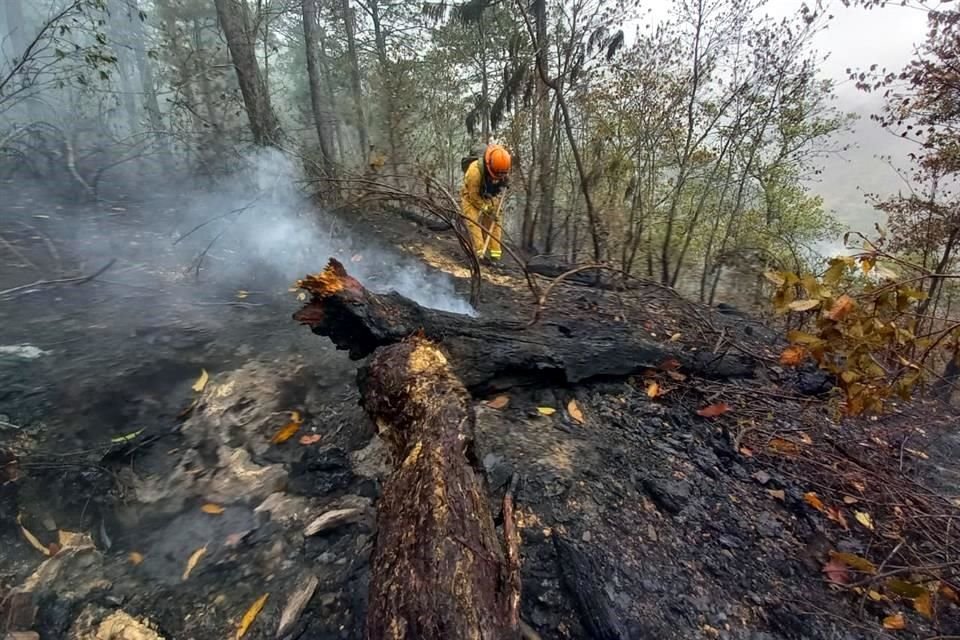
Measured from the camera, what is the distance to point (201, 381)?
3.17 m

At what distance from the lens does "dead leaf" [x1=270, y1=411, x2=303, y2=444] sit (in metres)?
2.78

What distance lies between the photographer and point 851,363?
72.0 inches

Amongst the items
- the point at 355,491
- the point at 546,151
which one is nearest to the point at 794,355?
the point at 355,491

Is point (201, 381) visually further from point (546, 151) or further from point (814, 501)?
point (546, 151)

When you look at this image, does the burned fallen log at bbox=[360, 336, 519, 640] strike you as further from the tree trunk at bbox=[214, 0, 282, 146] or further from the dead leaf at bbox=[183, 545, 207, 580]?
the tree trunk at bbox=[214, 0, 282, 146]

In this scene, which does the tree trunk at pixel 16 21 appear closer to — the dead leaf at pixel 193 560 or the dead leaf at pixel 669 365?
the dead leaf at pixel 193 560

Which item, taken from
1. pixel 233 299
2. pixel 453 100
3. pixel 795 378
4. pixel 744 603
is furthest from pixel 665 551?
pixel 453 100

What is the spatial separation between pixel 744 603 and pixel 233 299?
4.86 m

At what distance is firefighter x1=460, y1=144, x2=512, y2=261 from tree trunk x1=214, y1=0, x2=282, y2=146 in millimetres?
3218

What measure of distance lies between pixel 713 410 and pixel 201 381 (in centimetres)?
376

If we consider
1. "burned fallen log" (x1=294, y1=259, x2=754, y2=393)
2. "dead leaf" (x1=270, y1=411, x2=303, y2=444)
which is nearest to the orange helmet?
"burned fallen log" (x1=294, y1=259, x2=754, y2=393)

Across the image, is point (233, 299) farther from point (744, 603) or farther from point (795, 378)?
point (795, 378)

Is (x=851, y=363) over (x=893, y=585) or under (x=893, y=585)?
over

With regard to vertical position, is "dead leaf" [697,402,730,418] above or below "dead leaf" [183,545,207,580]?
below
